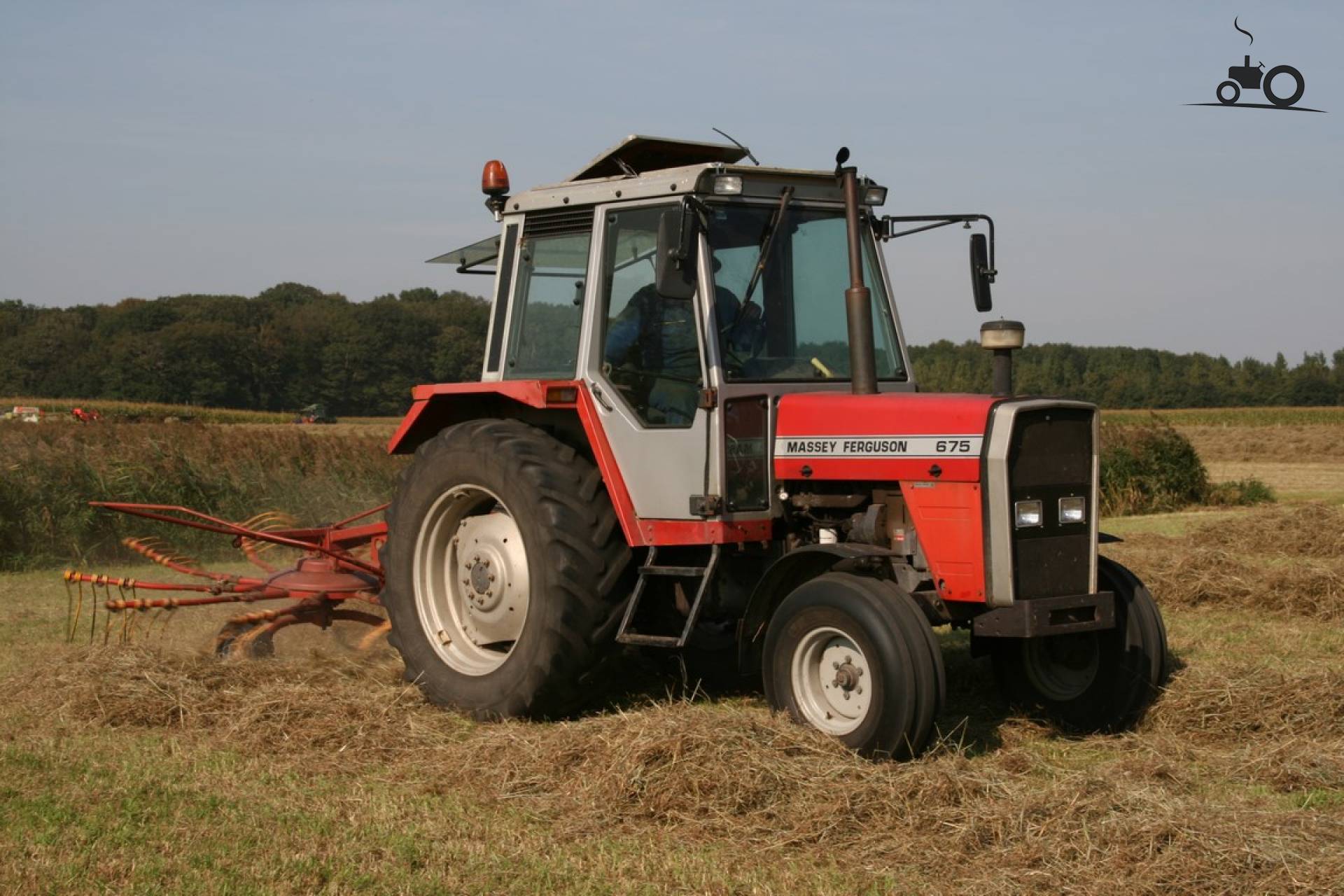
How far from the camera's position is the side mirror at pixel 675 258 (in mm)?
5836

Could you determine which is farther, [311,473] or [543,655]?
[311,473]

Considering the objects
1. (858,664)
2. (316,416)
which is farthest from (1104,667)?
(316,416)

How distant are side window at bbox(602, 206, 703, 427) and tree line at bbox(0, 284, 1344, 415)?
54.5ft

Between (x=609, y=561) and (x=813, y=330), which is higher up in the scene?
(x=813, y=330)

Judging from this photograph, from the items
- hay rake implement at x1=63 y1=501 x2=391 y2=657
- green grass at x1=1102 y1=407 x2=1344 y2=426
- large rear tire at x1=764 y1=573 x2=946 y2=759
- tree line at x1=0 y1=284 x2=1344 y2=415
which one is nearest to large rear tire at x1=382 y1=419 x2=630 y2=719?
hay rake implement at x1=63 y1=501 x2=391 y2=657

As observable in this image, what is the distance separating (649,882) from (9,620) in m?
7.34

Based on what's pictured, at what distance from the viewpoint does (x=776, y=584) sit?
6148mm

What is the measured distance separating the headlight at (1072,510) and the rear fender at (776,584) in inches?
29.6

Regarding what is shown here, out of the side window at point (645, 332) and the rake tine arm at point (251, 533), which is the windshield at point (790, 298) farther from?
the rake tine arm at point (251, 533)

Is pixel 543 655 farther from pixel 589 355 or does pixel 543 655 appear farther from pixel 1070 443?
pixel 1070 443

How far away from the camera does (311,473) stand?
17094 mm

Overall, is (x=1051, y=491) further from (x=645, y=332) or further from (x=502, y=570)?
(x=502, y=570)

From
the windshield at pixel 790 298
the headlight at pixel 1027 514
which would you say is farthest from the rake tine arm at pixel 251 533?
the headlight at pixel 1027 514

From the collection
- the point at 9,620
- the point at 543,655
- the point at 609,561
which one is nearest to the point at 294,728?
the point at 543,655
